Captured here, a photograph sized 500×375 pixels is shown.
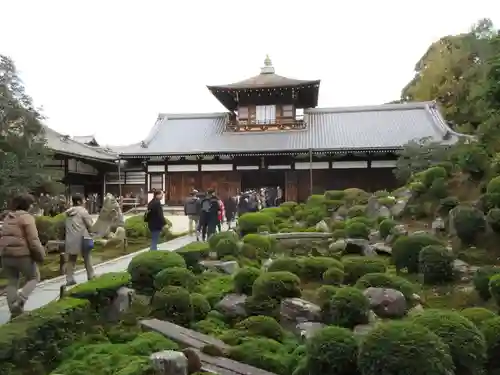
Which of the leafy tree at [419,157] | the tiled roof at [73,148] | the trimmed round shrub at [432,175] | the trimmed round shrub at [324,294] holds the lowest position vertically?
the trimmed round shrub at [324,294]

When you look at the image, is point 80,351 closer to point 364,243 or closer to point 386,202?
point 364,243

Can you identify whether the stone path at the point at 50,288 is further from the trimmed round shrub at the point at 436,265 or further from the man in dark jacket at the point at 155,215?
the trimmed round shrub at the point at 436,265

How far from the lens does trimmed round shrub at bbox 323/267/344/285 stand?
917 centimetres

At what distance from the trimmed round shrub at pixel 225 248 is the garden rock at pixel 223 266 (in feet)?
1.61

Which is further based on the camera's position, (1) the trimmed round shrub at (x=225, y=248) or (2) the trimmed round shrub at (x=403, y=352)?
(1) the trimmed round shrub at (x=225, y=248)

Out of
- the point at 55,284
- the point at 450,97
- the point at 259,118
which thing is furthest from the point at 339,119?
the point at 55,284

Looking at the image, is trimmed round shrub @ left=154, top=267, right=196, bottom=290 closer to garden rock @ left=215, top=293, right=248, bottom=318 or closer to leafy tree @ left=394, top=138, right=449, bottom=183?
garden rock @ left=215, top=293, right=248, bottom=318

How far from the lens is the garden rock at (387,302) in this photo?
7.25 m

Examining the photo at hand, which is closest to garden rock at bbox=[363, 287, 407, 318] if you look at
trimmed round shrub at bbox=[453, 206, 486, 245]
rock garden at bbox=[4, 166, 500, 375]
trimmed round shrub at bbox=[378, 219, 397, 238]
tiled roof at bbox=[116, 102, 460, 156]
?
rock garden at bbox=[4, 166, 500, 375]

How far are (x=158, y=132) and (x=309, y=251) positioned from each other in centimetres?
2625

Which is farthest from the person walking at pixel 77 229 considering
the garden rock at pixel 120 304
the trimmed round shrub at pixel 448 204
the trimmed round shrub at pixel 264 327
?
the trimmed round shrub at pixel 448 204

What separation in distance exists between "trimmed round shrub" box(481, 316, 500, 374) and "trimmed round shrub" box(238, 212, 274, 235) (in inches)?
412

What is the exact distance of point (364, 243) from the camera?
12211mm

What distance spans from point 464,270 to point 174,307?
5.58 metres
